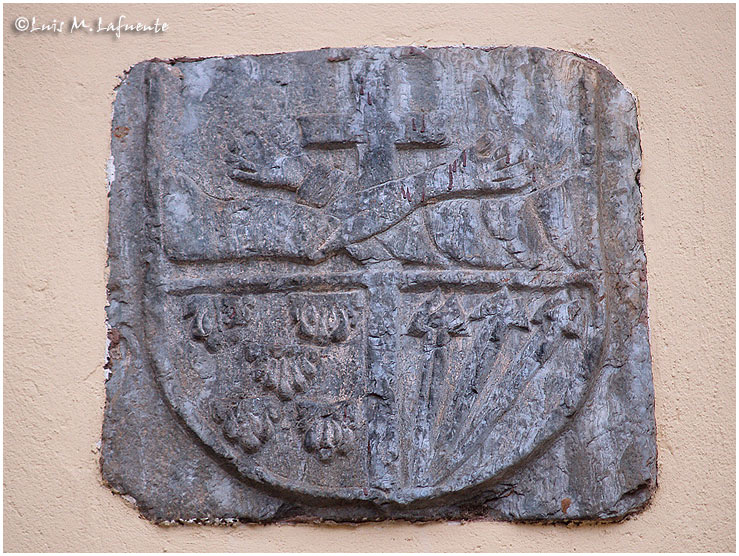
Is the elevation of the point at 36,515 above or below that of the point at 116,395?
below

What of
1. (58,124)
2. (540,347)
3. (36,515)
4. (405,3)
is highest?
(405,3)

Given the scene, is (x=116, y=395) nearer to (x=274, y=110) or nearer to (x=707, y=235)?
(x=274, y=110)

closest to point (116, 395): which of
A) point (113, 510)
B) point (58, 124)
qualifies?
point (113, 510)

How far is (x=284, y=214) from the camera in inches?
71.5

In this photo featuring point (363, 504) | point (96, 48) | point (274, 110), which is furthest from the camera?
point (96, 48)

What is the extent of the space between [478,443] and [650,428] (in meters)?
0.40
